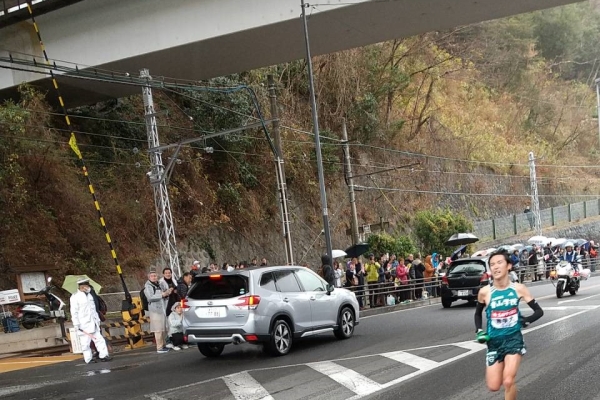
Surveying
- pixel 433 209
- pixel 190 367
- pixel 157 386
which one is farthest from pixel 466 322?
pixel 433 209

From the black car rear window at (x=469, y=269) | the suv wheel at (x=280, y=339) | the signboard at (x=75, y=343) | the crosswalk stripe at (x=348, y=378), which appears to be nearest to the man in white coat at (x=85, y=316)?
the signboard at (x=75, y=343)

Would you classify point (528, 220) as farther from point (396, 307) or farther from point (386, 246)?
point (396, 307)

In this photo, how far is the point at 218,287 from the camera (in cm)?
1242

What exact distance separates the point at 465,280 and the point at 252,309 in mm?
10835

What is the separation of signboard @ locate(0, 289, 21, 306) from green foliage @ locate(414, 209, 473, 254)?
94.2ft

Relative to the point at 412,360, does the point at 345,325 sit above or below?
below

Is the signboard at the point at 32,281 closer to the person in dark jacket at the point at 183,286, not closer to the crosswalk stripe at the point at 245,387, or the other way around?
the person in dark jacket at the point at 183,286

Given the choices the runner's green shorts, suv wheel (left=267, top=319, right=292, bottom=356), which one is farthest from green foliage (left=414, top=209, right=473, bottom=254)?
the runner's green shorts

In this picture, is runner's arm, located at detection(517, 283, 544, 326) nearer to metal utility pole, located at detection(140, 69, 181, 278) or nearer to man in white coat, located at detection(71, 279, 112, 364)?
man in white coat, located at detection(71, 279, 112, 364)

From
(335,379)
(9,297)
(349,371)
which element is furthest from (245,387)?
(9,297)

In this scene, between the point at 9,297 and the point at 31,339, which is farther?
the point at 9,297

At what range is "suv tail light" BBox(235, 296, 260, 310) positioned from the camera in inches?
471

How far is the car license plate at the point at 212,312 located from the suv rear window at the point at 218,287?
21 centimetres

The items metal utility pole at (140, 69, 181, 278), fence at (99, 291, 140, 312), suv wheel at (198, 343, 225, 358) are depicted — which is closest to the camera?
suv wheel at (198, 343, 225, 358)
